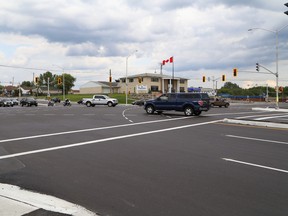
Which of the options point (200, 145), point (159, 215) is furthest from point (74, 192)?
point (200, 145)

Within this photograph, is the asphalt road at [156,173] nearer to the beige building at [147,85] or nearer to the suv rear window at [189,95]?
the suv rear window at [189,95]

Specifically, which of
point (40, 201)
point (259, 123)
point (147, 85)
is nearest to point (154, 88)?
point (147, 85)

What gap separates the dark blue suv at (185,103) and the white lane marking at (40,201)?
20089mm

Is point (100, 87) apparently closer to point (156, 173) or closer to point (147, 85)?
point (147, 85)

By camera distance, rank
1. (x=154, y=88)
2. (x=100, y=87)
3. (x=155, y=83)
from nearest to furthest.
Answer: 1. (x=154, y=88)
2. (x=155, y=83)
3. (x=100, y=87)

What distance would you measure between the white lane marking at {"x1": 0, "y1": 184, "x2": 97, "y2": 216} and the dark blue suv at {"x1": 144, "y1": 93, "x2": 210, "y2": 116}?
65.9 feet

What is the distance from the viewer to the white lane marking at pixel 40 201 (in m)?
4.75

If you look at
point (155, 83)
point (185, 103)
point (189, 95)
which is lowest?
point (185, 103)

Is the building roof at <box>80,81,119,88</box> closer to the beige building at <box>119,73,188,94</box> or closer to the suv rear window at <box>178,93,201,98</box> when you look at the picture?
the beige building at <box>119,73,188,94</box>

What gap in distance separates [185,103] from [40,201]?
68.1 ft

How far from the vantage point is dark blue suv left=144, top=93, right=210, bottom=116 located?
977 inches

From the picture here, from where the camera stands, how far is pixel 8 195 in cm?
542

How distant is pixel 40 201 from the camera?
5160 mm

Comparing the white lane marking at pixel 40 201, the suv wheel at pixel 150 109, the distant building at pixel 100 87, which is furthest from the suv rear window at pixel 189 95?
the distant building at pixel 100 87
